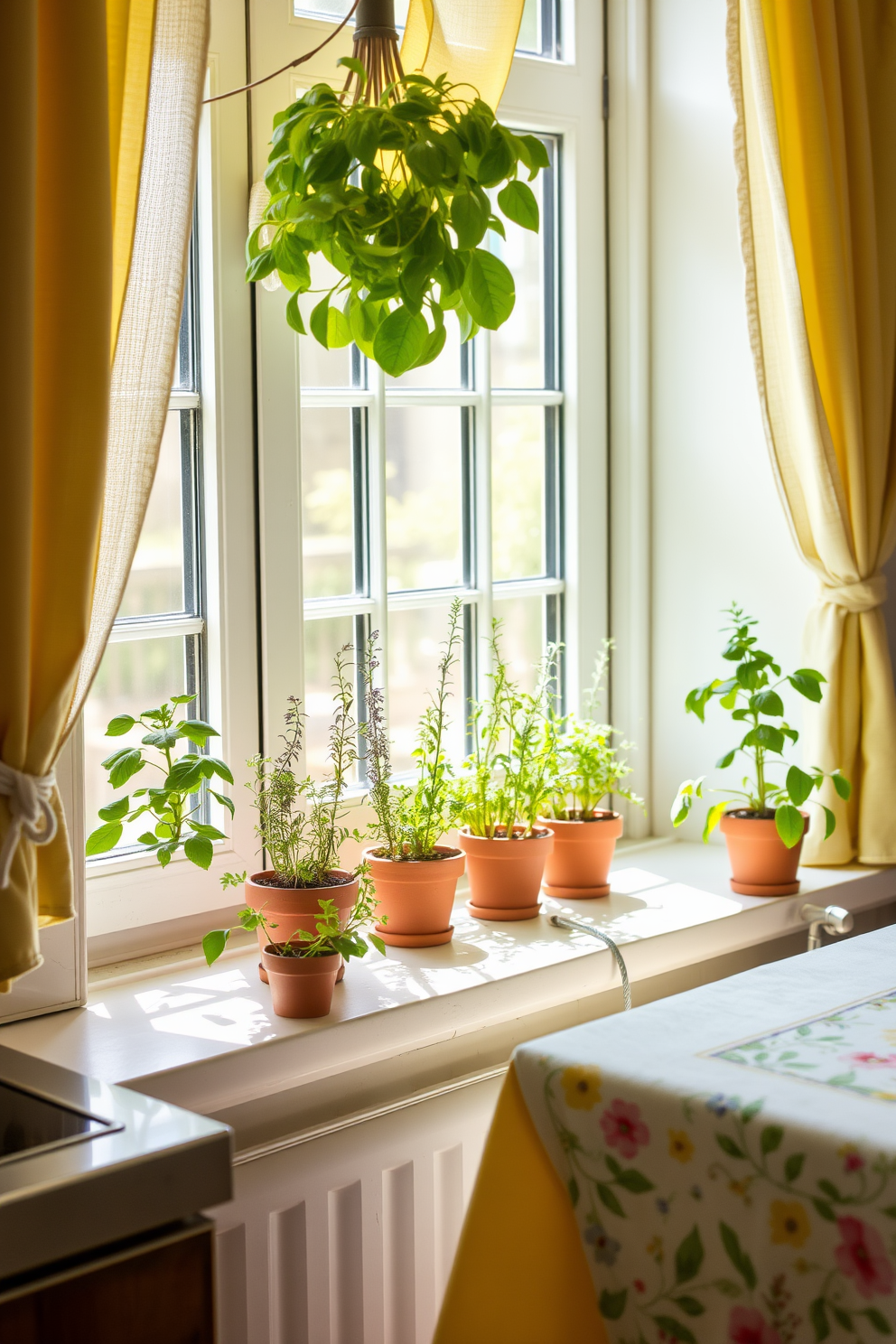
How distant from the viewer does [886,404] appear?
234 centimetres

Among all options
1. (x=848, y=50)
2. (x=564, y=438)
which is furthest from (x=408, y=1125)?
(x=848, y=50)

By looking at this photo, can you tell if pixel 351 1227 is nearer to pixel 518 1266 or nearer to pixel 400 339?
pixel 518 1266

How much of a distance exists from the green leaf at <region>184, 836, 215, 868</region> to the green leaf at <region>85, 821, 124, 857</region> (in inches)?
3.3

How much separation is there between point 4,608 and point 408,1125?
0.86m

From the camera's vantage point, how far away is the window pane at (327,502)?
2.04m

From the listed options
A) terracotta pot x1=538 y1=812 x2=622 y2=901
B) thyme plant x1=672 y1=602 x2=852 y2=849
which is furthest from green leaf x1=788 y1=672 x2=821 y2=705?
terracotta pot x1=538 y1=812 x2=622 y2=901

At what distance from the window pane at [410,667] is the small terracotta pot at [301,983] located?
60cm

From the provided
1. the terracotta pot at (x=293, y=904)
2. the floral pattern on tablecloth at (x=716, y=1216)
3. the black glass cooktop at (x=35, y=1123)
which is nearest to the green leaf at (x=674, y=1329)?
the floral pattern on tablecloth at (x=716, y=1216)

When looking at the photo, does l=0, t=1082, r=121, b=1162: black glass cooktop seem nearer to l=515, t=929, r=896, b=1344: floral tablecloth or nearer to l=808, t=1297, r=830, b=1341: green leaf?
l=515, t=929, r=896, b=1344: floral tablecloth

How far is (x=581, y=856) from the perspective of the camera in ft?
7.14

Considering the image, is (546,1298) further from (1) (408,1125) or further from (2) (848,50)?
(2) (848,50)

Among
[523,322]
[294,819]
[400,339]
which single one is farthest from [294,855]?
[523,322]

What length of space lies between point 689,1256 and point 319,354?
1.38 metres

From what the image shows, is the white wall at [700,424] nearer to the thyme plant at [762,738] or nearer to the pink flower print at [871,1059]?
the thyme plant at [762,738]
